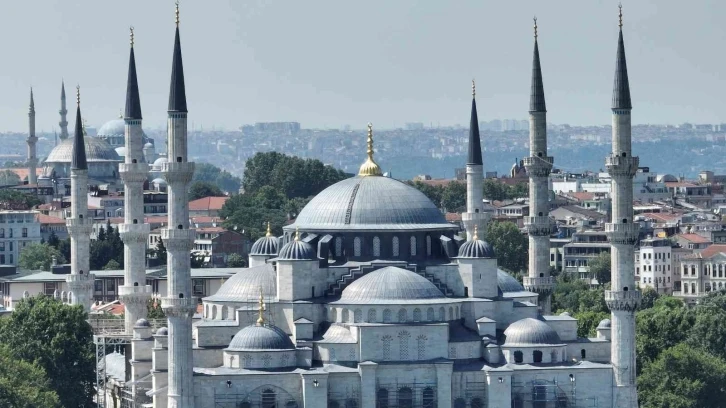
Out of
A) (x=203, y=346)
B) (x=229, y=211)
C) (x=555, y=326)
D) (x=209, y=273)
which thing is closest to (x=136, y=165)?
(x=203, y=346)

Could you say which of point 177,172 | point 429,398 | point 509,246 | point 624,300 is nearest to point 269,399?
point 429,398

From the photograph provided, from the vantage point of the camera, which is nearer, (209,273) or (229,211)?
(209,273)

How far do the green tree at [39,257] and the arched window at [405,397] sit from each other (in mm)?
54506

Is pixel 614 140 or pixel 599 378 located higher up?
pixel 614 140

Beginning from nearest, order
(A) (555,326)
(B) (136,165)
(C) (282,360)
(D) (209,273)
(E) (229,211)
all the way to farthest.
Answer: (C) (282,360) → (A) (555,326) → (B) (136,165) → (D) (209,273) → (E) (229,211)

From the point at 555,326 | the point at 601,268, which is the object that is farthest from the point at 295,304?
the point at 601,268

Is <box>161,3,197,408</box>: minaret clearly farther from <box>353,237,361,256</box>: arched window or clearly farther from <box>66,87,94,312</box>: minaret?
<box>66,87,94,312</box>: minaret

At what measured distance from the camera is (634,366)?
74000mm

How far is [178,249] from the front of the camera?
72.6 m

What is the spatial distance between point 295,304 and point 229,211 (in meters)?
79.3

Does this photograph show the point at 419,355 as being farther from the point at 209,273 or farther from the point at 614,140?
the point at 209,273

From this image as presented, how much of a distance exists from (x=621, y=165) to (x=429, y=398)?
940 centimetres

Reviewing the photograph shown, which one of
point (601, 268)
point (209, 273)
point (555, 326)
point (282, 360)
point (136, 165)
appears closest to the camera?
point (282, 360)

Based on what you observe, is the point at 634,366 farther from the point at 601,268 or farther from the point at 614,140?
the point at 601,268
